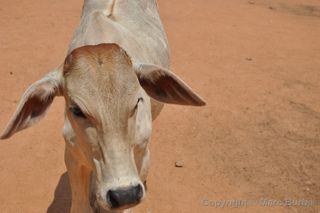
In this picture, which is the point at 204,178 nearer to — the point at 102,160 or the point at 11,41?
the point at 102,160

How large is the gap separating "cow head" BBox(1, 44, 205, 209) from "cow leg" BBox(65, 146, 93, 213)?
0.51 m

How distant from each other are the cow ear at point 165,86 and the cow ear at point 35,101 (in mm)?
486

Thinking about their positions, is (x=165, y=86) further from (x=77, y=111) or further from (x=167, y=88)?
(x=77, y=111)

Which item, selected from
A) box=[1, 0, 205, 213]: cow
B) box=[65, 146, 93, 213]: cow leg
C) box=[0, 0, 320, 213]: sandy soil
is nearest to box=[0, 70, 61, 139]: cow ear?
box=[1, 0, 205, 213]: cow

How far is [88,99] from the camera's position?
2.28m

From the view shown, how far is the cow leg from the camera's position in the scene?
302cm

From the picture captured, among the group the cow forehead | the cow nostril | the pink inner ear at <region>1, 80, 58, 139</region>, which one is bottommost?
the cow nostril

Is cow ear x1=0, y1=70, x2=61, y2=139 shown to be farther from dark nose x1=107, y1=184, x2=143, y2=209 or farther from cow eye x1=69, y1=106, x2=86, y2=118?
dark nose x1=107, y1=184, x2=143, y2=209

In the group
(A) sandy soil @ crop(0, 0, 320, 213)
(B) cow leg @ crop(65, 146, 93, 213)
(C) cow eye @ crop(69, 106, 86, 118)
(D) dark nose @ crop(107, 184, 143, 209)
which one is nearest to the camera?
(D) dark nose @ crop(107, 184, 143, 209)

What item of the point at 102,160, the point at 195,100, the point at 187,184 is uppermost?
the point at 195,100

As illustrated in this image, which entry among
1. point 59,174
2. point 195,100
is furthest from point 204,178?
point 195,100

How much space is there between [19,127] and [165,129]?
8.82 feet

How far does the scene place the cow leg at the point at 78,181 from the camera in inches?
119

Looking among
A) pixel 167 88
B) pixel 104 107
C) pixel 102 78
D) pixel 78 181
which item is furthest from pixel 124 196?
pixel 78 181
